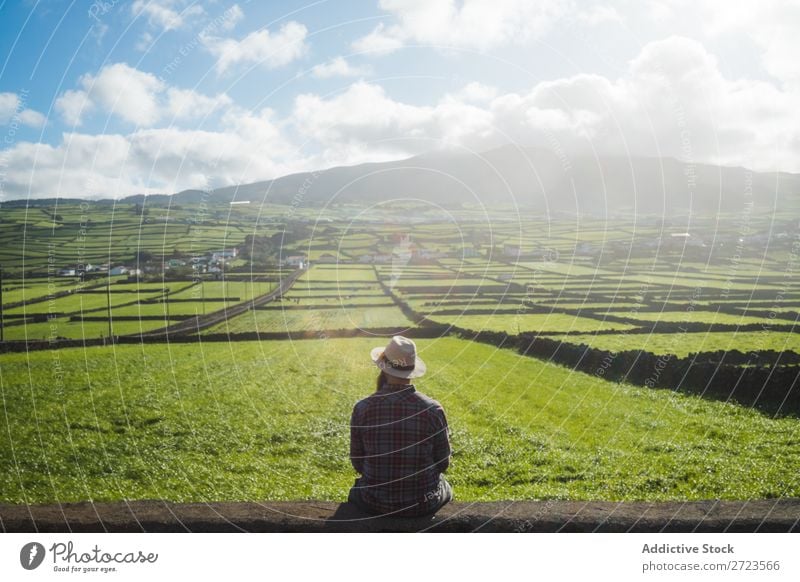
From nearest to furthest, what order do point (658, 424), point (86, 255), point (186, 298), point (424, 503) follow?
point (424, 503)
point (658, 424)
point (186, 298)
point (86, 255)

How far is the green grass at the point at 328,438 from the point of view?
36.8 ft

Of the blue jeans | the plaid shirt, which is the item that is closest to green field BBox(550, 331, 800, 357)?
the blue jeans

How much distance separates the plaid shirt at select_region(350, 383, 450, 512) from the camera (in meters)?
5.70

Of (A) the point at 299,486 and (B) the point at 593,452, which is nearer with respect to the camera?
(A) the point at 299,486

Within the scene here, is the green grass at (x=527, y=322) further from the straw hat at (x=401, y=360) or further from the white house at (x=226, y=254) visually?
the straw hat at (x=401, y=360)

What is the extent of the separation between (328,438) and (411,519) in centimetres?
989

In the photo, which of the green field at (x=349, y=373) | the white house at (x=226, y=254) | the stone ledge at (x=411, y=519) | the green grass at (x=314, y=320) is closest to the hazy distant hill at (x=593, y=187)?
the green field at (x=349, y=373)

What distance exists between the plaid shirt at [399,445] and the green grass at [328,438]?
480 cm

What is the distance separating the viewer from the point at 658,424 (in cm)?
1719

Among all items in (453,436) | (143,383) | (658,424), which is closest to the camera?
(453,436)

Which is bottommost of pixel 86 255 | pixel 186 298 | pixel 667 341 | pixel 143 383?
pixel 667 341
